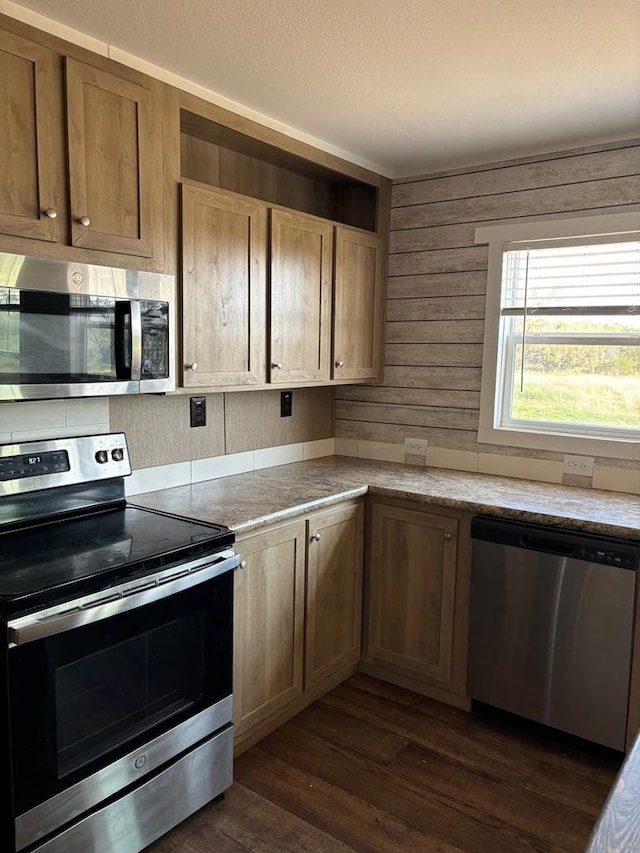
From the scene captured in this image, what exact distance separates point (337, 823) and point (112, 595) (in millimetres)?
1072

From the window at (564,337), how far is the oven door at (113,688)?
64.5 inches

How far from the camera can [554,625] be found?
238cm

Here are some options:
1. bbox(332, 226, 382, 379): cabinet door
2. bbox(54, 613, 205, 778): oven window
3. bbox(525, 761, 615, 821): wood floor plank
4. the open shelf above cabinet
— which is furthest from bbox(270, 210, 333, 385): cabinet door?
bbox(525, 761, 615, 821): wood floor plank

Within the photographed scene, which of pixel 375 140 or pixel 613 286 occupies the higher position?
pixel 375 140

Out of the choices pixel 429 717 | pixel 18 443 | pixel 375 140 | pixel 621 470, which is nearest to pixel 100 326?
pixel 18 443

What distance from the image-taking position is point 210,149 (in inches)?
103

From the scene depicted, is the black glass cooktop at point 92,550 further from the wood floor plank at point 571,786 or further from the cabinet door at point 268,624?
the wood floor plank at point 571,786

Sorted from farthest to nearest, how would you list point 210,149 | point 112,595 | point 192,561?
point 210,149 → point 192,561 → point 112,595

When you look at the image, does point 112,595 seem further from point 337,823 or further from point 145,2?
point 145,2

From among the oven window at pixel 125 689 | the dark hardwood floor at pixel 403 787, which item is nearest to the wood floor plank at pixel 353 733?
the dark hardwood floor at pixel 403 787

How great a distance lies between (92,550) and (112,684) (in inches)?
14.3

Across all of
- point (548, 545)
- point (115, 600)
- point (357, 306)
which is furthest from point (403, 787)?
point (357, 306)

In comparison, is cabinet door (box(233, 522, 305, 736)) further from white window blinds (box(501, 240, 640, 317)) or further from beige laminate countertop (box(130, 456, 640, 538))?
white window blinds (box(501, 240, 640, 317))

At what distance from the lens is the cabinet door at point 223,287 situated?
2268mm
